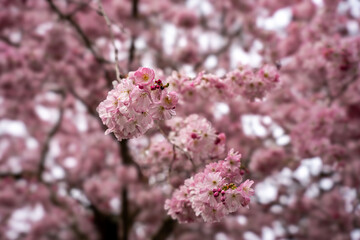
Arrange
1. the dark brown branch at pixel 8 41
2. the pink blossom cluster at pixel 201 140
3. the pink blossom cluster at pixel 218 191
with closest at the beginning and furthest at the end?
the pink blossom cluster at pixel 218 191 < the pink blossom cluster at pixel 201 140 < the dark brown branch at pixel 8 41

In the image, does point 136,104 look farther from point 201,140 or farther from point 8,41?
point 8,41

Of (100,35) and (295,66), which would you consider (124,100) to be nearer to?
(295,66)

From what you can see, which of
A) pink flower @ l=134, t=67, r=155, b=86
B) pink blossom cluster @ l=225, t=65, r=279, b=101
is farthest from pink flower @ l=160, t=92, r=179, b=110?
pink blossom cluster @ l=225, t=65, r=279, b=101

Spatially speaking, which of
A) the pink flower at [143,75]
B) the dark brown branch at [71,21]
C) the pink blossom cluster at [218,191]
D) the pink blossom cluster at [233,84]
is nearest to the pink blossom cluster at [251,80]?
the pink blossom cluster at [233,84]

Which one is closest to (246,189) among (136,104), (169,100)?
(169,100)

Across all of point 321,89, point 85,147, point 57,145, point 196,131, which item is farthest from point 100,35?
point 196,131

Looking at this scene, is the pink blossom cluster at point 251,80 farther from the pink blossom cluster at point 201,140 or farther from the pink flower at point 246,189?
the pink flower at point 246,189
